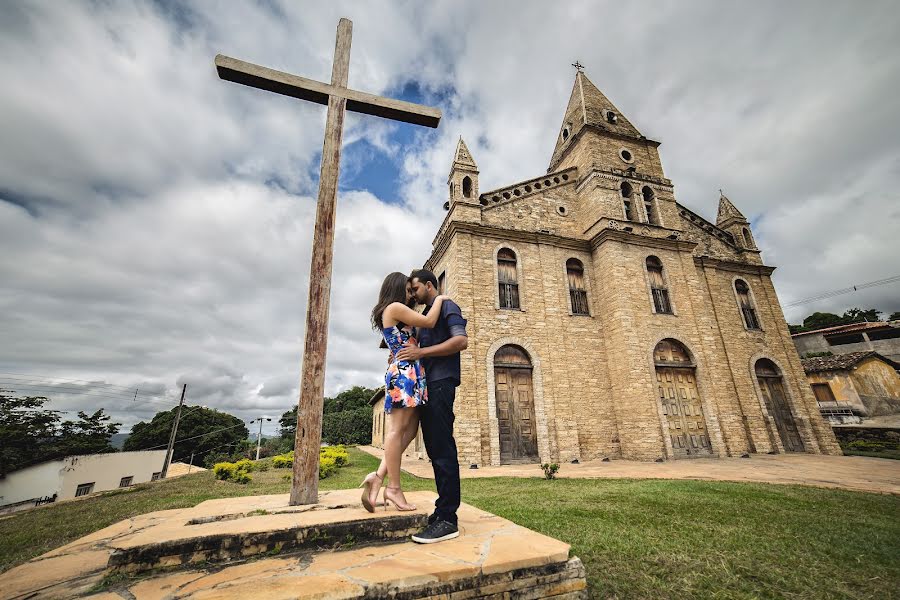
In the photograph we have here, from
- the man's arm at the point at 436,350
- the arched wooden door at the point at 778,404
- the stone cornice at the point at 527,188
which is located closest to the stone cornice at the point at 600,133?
the stone cornice at the point at 527,188

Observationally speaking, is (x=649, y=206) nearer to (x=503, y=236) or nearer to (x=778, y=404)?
(x=503, y=236)

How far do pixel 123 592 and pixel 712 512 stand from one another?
5487 mm

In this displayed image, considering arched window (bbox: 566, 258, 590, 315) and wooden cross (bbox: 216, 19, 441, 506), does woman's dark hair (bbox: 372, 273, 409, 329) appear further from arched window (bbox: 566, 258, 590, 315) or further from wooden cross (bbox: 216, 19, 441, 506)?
arched window (bbox: 566, 258, 590, 315)

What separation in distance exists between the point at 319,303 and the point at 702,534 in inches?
170

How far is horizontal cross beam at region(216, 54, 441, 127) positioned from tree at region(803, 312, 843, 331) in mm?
51083

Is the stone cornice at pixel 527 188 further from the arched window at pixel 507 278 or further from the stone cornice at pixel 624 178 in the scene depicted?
the arched window at pixel 507 278

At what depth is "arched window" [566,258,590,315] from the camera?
13.0m

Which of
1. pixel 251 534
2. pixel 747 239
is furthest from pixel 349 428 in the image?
pixel 251 534

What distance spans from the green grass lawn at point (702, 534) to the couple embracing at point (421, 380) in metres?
1.22

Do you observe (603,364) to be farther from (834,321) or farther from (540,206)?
(834,321)

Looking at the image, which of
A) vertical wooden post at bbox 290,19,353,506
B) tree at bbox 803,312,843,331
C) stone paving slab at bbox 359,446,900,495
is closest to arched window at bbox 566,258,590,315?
stone paving slab at bbox 359,446,900,495

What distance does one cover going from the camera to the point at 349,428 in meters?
39.3

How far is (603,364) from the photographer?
40.5ft

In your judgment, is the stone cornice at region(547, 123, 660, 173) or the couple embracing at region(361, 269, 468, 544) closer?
the couple embracing at region(361, 269, 468, 544)
